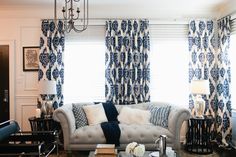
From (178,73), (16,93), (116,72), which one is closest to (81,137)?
(116,72)

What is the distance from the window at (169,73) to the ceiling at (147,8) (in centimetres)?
44

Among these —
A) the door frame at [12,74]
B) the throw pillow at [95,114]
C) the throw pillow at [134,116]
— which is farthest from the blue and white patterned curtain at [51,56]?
the throw pillow at [134,116]

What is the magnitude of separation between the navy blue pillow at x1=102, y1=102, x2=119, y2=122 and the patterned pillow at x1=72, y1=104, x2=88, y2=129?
0.45 meters

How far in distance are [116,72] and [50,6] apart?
1948 mm

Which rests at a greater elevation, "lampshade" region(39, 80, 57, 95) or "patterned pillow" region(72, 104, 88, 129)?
"lampshade" region(39, 80, 57, 95)

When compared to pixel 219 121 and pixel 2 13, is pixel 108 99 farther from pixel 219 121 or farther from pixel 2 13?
pixel 2 13

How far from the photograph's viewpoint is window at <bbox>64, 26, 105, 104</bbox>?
5.75 metres

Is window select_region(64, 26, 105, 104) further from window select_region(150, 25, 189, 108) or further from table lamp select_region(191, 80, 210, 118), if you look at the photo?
table lamp select_region(191, 80, 210, 118)

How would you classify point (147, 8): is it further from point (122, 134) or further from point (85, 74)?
point (122, 134)

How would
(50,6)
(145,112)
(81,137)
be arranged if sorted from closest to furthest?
(81,137), (145,112), (50,6)

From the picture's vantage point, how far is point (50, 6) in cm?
558

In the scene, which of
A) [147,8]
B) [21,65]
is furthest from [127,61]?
[21,65]

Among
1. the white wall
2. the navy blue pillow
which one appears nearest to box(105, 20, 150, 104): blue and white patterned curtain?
the navy blue pillow

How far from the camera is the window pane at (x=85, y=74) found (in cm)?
575
